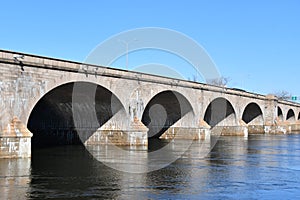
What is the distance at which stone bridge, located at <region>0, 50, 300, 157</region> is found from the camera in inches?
1102

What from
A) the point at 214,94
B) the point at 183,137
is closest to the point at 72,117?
the point at 183,137

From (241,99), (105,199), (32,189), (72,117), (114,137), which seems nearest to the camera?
(105,199)

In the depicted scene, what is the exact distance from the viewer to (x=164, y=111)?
2336 inches

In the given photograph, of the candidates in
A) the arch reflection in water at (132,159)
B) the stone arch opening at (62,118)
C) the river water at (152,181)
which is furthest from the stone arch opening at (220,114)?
the river water at (152,181)

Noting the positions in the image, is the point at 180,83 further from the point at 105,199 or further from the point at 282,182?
the point at 105,199

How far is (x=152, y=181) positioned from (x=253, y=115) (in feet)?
219

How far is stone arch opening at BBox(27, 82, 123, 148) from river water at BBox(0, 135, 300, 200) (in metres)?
12.5

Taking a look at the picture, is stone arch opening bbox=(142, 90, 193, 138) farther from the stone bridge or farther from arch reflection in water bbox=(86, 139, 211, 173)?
arch reflection in water bbox=(86, 139, 211, 173)

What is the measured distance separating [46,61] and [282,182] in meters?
18.5

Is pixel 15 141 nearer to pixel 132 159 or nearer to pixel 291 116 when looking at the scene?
pixel 132 159

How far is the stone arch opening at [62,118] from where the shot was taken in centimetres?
4106

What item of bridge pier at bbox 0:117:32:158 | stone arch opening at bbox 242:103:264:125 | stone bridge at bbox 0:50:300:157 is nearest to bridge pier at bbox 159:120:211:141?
stone bridge at bbox 0:50:300:157

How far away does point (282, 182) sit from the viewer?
2122cm

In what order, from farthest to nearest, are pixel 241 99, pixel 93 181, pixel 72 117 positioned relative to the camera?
pixel 241 99 → pixel 72 117 → pixel 93 181
